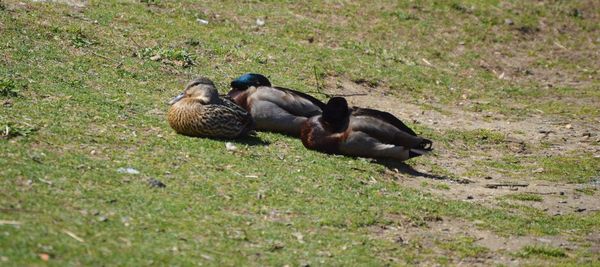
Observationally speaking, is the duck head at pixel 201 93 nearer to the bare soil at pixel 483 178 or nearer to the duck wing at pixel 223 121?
the duck wing at pixel 223 121

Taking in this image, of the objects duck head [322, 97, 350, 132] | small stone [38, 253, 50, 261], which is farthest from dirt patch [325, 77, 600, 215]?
small stone [38, 253, 50, 261]

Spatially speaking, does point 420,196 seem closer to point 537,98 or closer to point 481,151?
point 481,151

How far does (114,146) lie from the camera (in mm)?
9227

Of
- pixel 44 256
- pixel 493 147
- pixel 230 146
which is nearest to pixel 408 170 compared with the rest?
pixel 230 146

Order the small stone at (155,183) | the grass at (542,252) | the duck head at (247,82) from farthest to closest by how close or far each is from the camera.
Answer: the duck head at (247,82) → the grass at (542,252) → the small stone at (155,183)

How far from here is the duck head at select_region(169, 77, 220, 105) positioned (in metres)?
10.4

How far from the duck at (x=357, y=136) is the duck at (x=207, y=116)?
80 cm

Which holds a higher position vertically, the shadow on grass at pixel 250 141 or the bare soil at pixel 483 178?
the shadow on grass at pixel 250 141

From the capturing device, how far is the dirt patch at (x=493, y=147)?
10.3 meters

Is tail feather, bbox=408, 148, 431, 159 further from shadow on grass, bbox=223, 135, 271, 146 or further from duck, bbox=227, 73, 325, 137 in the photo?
shadow on grass, bbox=223, 135, 271, 146

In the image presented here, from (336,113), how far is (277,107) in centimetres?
88

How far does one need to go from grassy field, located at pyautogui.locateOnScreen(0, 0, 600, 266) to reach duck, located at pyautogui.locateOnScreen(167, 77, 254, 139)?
0.53ft

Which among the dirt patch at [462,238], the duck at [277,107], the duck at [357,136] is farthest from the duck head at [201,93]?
the dirt patch at [462,238]

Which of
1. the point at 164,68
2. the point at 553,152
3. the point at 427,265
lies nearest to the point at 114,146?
the point at 427,265
